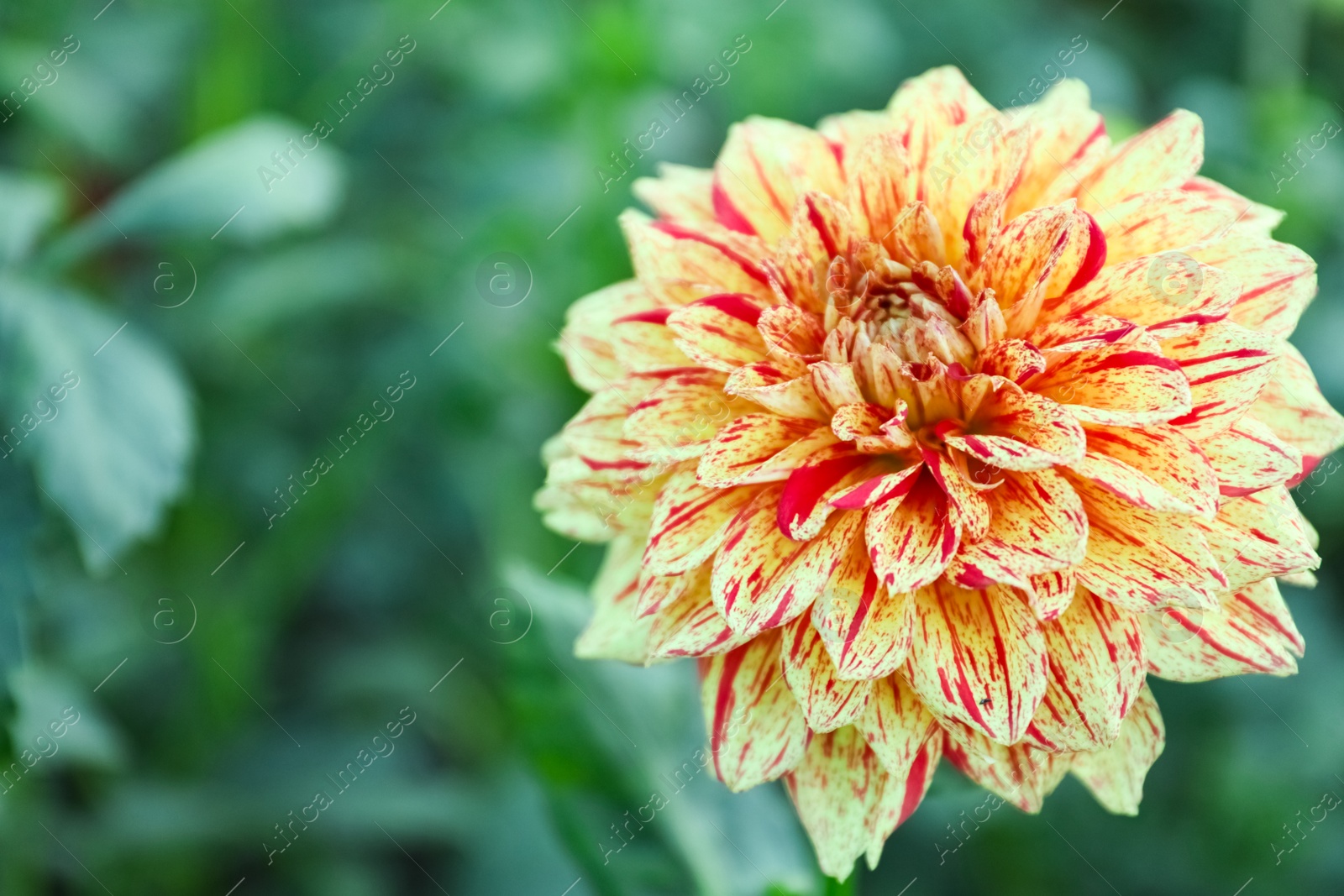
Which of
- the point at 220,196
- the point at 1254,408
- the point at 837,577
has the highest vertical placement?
the point at 220,196

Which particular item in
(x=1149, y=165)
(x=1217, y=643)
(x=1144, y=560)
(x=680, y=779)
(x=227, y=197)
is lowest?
(x=680, y=779)

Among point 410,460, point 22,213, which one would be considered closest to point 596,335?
point 22,213

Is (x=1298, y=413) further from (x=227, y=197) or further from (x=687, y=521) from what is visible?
(x=227, y=197)

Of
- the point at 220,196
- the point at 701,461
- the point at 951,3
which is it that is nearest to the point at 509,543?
the point at 220,196

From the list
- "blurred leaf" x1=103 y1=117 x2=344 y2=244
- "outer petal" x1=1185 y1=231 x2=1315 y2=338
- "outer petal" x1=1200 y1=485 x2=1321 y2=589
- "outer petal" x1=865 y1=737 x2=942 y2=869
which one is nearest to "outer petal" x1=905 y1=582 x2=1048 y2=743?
"outer petal" x1=865 y1=737 x2=942 y2=869

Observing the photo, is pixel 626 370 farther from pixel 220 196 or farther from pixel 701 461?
pixel 220 196

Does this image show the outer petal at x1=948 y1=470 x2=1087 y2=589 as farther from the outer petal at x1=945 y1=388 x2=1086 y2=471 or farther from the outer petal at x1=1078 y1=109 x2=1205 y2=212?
the outer petal at x1=1078 y1=109 x2=1205 y2=212
